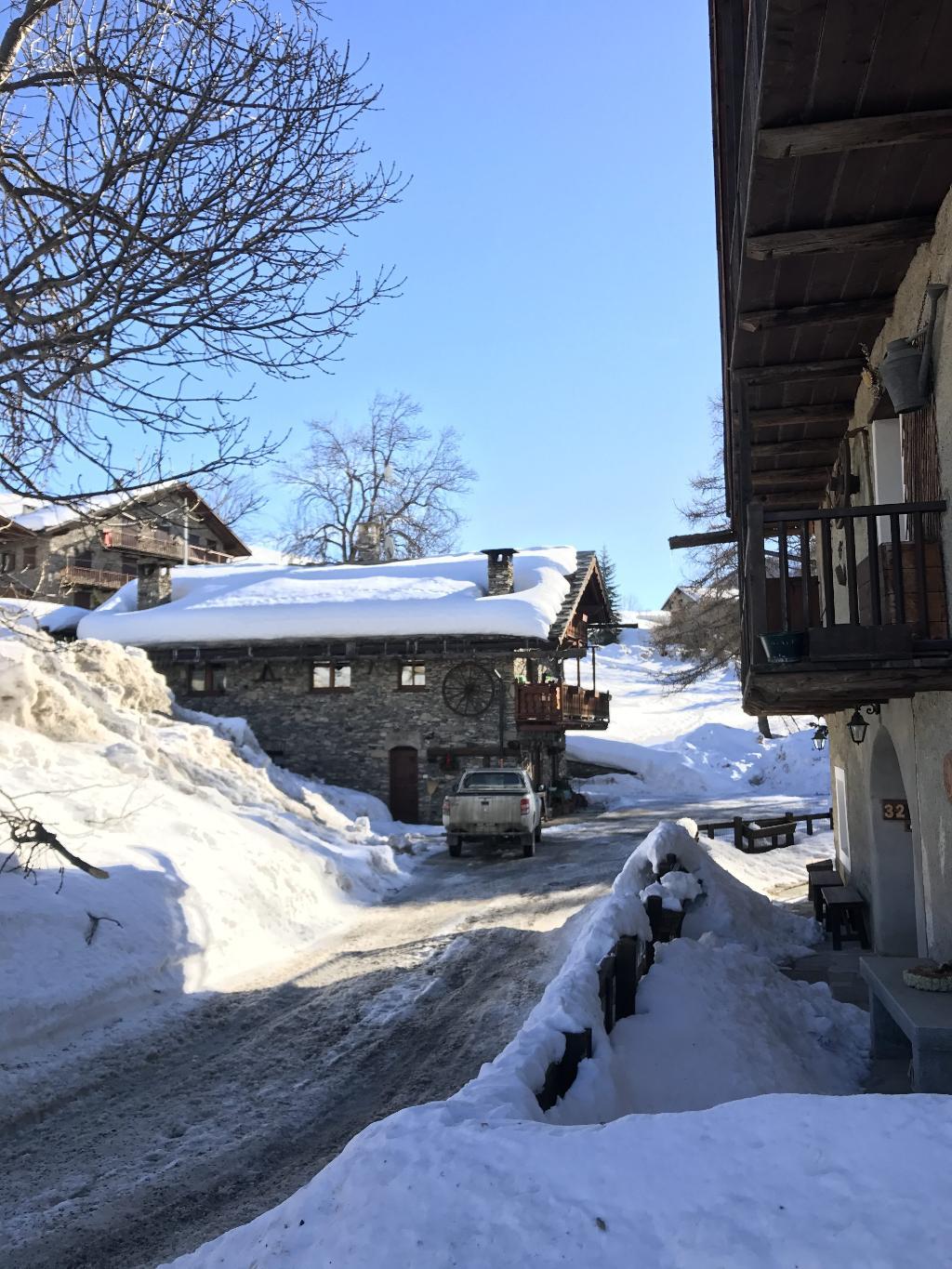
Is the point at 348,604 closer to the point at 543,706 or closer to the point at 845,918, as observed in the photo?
the point at 543,706

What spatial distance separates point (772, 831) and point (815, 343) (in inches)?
501

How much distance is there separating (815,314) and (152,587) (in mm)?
26866

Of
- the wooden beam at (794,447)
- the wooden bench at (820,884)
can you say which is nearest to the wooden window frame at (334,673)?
the wooden bench at (820,884)

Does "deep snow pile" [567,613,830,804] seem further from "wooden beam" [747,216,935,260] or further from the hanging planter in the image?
"wooden beam" [747,216,935,260]

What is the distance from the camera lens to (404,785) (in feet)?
85.9

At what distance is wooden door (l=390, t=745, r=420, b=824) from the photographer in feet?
85.5

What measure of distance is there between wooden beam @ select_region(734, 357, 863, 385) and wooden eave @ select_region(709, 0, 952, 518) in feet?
0.05

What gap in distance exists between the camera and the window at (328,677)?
26891 mm

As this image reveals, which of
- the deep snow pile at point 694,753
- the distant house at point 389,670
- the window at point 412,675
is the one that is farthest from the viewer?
the deep snow pile at point 694,753

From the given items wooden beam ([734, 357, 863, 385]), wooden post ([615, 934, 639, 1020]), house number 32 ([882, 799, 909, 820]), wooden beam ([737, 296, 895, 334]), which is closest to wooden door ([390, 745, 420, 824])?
house number 32 ([882, 799, 909, 820])

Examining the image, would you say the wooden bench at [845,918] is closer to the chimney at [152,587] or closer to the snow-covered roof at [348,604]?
the snow-covered roof at [348,604]

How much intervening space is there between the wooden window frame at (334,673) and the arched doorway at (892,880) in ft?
61.6

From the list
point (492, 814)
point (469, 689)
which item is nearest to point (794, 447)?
point (492, 814)

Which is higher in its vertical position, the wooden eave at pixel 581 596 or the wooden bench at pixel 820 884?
the wooden eave at pixel 581 596
